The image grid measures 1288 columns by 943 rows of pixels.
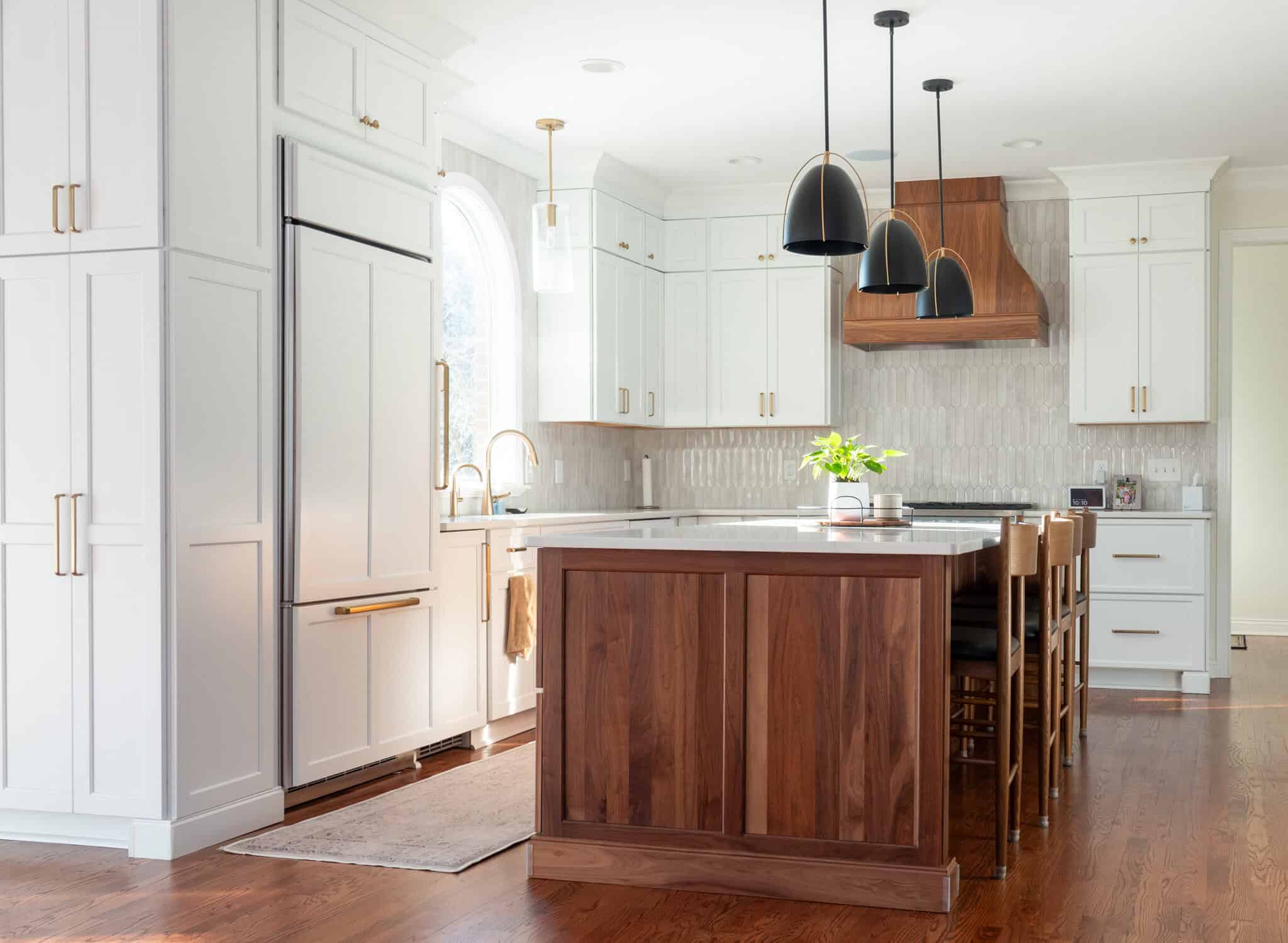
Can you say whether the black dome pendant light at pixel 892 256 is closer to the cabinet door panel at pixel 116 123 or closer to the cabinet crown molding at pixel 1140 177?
the cabinet door panel at pixel 116 123

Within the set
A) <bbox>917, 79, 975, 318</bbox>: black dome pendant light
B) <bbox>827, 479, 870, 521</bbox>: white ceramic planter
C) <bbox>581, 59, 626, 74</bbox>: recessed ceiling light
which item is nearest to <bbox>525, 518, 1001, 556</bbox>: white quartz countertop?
<bbox>827, 479, 870, 521</bbox>: white ceramic planter

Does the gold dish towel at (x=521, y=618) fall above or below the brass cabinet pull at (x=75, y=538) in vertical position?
below

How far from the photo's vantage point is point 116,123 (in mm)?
3613

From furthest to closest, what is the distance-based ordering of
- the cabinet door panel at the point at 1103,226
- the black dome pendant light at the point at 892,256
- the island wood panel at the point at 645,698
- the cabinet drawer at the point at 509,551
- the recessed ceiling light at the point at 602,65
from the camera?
the cabinet door panel at the point at 1103,226, the cabinet drawer at the point at 509,551, the recessed ceiling light at the point at 602,65, the black dome pendant light at the point at 892,256, the island wood panel at the point at 645,698

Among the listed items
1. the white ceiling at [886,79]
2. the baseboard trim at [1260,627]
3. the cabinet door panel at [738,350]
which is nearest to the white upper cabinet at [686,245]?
the cabinet door panel at [738,350]

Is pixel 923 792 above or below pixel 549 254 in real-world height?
below

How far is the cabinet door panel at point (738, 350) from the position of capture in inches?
290

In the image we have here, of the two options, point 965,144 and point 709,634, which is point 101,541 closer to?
point 709,634

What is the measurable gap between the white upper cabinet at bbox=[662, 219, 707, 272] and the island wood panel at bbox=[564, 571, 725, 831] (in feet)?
14.0

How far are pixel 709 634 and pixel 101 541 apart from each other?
Result: 169cm

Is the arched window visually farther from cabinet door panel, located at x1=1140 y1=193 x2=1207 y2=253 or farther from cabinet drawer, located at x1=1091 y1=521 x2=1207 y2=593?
cabinet door panel, located at x1=1140 y1=193 x2=1207 y2=253

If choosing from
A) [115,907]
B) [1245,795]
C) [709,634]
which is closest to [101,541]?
[115,907]

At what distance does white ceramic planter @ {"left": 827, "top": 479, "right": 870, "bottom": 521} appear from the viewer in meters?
4.74

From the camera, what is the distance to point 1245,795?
14.2 feet
